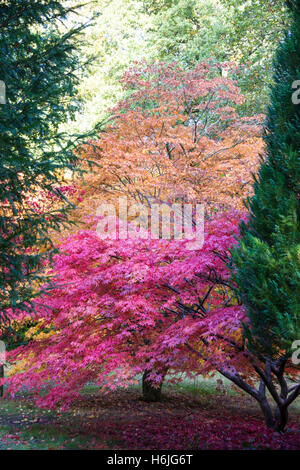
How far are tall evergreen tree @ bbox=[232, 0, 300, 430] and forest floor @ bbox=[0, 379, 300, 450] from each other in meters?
2.32

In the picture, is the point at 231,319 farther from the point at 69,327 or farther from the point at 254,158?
the point at 254,158

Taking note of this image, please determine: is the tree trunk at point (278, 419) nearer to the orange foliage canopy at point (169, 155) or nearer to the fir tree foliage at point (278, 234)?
the fir tree foliage at point (278, 234)

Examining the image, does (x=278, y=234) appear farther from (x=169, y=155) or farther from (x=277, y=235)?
(x=169, y=155)

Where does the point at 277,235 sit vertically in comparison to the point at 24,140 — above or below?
below

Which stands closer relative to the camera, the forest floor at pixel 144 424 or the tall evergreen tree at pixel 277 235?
the tall evergreen tree at pixel 277 235

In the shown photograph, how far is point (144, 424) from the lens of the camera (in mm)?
6801

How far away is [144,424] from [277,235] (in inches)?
181

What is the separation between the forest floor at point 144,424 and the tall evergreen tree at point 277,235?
2.32 meters

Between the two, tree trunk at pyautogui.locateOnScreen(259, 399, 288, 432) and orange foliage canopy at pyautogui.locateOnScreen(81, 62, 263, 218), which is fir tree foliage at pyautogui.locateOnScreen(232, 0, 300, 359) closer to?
tree trunk at pyautogui.locateOnScreen(259, 399, 288, 432)

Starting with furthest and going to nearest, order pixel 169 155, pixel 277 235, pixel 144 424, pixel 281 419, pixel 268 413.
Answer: pixel 169 155 < pixel 144 424 < pixel 268 413 < pixel 281 419 < pixel 277 235

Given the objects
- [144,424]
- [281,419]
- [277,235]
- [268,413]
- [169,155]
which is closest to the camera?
[277,235]

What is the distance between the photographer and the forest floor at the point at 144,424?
5703mm

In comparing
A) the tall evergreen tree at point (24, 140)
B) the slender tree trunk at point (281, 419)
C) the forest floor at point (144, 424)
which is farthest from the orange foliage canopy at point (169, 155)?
the forest floor at point (144, 424)

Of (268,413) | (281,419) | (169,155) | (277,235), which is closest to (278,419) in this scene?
(281,419)
